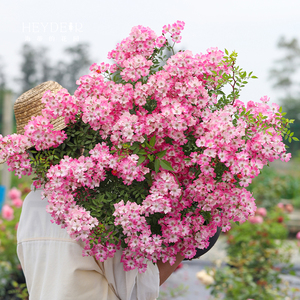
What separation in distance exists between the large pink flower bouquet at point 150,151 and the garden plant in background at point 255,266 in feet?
6.64

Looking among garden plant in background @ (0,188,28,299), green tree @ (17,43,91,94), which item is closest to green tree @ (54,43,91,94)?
green tree @ (17,43,91,94)

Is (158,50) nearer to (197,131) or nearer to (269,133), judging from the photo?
(197,131)

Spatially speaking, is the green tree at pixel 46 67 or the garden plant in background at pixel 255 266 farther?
the green tree at pixel 46 67

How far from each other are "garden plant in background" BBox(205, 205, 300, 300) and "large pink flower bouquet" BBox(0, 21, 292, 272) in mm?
2024

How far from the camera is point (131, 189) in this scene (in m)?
1.21

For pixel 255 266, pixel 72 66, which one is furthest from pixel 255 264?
pixel 72 66

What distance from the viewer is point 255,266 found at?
3602mm

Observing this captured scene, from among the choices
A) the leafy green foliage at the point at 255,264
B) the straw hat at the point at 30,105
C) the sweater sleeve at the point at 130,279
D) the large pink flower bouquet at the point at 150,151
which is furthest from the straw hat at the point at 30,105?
the leafy green foliage at the point at 255,264

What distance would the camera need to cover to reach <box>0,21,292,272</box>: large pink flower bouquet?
3.76ft

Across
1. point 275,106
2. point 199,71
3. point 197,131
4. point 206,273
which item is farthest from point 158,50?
point 206,273

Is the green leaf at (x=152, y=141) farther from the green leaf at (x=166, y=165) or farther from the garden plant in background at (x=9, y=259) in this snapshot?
the garden plant in background at (x=9, y=259)

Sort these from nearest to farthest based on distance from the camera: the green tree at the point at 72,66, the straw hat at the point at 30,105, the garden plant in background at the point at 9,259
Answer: the straw hat at the point at 30,105
the garden plant in background at the point at 9,259
the green tree at the point at 72,66

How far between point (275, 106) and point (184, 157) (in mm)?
405

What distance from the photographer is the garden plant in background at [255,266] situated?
3.06 m
